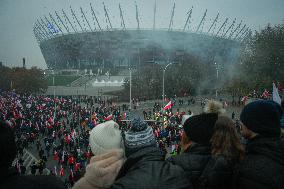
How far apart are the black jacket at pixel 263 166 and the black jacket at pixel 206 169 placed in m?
0.16

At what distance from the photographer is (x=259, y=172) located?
2.72 meters

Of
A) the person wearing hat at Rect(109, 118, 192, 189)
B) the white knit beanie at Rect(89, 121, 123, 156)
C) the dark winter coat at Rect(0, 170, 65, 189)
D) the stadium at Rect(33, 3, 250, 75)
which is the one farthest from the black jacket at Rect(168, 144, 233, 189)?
the stadium at Rect(33, 3, 250, 75)

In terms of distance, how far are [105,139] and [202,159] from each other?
0.84 meters

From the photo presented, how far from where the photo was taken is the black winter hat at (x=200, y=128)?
3.32m

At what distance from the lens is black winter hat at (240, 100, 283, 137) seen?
300 cm

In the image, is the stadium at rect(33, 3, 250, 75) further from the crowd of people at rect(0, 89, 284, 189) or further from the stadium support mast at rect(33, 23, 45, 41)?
the crowd of people at rect(0, 89, 284, 189)

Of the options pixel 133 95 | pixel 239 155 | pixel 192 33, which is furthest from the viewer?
pixel 192 33

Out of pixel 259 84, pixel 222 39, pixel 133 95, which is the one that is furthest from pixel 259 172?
pixel 222 39

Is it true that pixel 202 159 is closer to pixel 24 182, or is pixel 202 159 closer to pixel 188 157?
pixel 188 157

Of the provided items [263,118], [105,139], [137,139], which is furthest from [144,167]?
[263,118]

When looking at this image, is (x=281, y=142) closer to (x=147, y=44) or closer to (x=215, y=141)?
(x=215, y=141)

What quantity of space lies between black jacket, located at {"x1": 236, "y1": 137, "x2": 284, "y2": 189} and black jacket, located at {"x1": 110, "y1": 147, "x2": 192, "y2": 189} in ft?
1.55

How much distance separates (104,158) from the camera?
2789mm

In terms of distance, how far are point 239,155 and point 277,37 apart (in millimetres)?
41635
